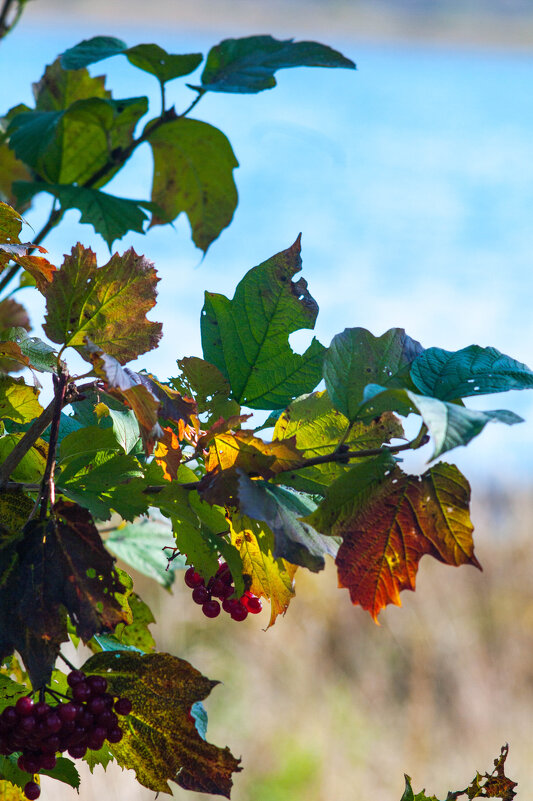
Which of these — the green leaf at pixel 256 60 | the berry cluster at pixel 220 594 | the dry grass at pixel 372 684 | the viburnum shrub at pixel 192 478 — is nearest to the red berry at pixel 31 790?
the viburnum shrub at pixel 192 478

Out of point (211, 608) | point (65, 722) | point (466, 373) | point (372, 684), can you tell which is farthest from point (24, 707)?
point (372, 684)

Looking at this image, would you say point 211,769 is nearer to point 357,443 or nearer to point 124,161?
point 357,443

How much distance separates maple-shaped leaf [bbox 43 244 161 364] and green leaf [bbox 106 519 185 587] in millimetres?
325

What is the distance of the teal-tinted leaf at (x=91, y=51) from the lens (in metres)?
0.45

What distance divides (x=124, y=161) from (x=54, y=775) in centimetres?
37

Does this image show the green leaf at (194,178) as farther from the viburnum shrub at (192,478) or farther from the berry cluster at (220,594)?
the berry cluster at (220,594)

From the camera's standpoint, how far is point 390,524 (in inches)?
12.0

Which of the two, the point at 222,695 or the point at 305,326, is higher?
the point at 222,695

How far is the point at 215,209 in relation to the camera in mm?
478

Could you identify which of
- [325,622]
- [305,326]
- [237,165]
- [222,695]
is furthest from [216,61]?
[325,622]

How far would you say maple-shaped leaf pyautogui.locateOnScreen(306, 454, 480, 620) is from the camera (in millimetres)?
290

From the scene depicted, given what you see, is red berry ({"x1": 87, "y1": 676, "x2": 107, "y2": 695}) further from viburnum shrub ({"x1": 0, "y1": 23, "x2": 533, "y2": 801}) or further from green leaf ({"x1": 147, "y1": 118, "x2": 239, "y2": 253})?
green leaf ({"x1": 147, "y1": 118, "x2": 239, "y2": 253})

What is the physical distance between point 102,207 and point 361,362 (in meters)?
0.22

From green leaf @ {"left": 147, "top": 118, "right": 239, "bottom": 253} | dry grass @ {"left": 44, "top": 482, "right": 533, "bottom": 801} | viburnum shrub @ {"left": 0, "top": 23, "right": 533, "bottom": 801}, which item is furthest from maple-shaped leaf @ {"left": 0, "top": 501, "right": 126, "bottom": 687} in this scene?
dry grass @ {"left": 44, "top": 482, "right": 533, "bottom": 801}
